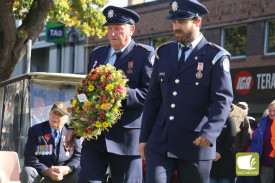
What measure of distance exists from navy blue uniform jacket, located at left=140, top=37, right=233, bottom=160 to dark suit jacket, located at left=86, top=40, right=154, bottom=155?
653mm

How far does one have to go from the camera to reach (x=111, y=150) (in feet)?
17.9

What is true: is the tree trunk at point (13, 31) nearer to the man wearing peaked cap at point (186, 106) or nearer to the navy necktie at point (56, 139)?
the navy necktie at point (56, 139)

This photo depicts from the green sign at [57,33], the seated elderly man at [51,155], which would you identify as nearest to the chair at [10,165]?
the seated elderly man at [51,155]

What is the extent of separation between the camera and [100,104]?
5.32 m

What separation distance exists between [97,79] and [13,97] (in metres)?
5.66

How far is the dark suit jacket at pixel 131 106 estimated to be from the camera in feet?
18.1

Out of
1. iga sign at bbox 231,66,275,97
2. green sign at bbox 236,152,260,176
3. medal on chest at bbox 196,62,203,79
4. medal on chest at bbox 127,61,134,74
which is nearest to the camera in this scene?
medal on chest at bbox 196,62,203,79

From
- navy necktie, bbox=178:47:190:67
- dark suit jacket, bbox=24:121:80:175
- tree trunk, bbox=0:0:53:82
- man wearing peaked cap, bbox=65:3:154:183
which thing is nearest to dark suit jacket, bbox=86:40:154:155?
man wearing peaked cap, bbox=65:3:154:183

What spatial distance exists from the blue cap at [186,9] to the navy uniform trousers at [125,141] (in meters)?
0.92

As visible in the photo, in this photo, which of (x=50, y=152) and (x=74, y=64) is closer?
(x=50, y=152)

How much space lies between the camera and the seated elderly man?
817 cm

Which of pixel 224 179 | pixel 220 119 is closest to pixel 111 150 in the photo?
pixel 220 119

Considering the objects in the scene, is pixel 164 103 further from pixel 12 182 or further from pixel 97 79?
pixel 12 182

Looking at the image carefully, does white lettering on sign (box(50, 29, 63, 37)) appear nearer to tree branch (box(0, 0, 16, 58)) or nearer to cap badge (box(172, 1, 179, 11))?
tree branch (box(0, 0, 16, 58))
